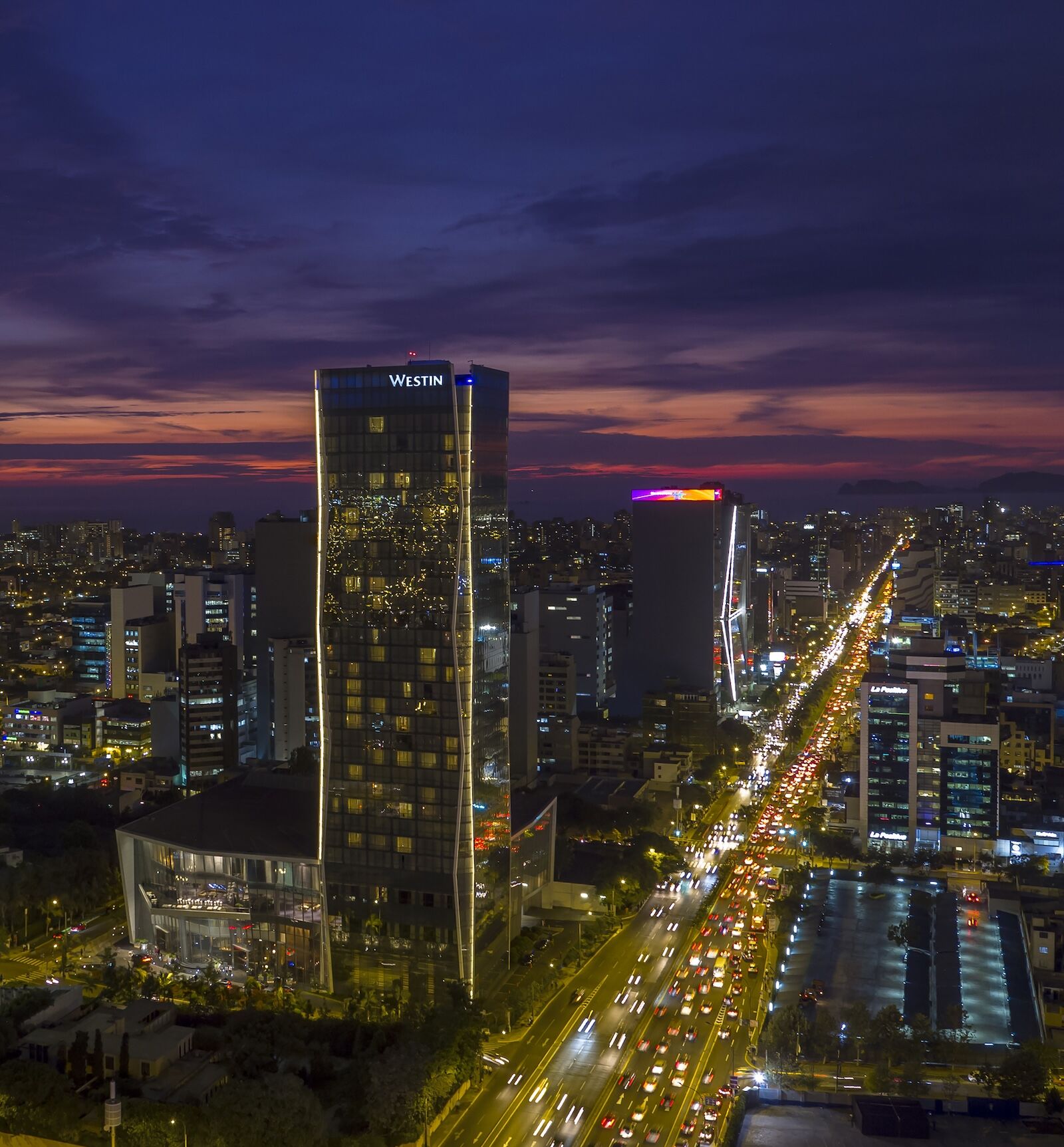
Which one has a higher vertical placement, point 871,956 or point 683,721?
point 683,721

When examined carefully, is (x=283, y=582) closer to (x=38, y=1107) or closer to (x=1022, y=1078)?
(x=38, y=1107)

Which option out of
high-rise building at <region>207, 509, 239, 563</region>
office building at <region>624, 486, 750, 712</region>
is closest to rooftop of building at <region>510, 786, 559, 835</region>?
office building at <region>624, 486, 750, 712</region>

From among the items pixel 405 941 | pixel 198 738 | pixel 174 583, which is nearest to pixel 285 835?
pixel 405 941

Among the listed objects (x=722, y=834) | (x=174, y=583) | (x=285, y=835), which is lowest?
(x=722, y=834)

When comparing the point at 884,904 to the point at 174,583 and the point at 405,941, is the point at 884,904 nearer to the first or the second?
the point at 405,941

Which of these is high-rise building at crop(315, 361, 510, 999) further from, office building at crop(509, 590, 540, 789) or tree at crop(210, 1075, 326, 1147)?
office building at crop(509, 590, 540, 789)

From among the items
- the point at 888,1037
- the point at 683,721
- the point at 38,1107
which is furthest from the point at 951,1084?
the point at 683,721
